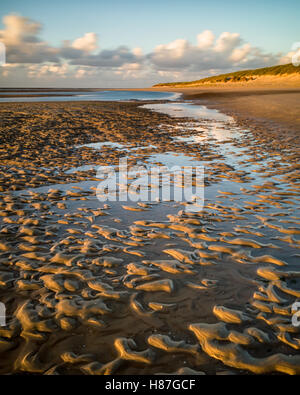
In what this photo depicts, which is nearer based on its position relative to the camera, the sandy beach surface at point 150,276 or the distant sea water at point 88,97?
the sandy beach surface at point 150,276

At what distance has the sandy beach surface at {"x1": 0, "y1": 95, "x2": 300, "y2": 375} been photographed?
2689 millimetres

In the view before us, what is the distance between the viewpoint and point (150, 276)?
3.88 metres

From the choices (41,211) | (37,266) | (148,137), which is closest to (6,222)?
(41,211)

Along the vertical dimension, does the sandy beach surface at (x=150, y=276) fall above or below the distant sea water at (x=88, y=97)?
below

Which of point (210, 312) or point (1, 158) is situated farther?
point (1, 158)

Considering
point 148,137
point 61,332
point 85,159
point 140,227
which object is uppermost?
point 148,137

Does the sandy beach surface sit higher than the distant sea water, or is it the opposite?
the distant sea water

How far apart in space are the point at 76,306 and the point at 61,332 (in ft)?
1.25

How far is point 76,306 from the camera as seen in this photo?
10.8ft

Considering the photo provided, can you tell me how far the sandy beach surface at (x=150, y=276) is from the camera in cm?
269

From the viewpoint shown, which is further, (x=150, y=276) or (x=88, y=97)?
(x=88, y=97)

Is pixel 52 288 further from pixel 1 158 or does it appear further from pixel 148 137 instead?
pixel 148 137

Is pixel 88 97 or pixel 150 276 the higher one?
pixel 88 97

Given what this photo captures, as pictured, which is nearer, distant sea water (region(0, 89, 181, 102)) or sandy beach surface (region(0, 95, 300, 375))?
sandy beach surface (region(0, 95, 300, 375))
